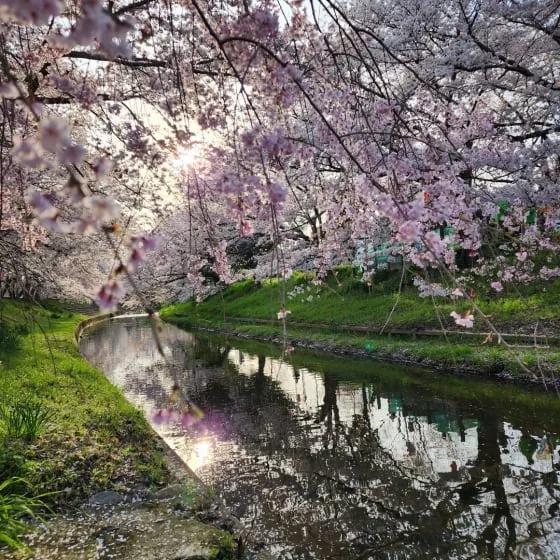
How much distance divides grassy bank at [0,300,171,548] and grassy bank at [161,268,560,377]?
7.20 ft

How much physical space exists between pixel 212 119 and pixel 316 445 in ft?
17.8

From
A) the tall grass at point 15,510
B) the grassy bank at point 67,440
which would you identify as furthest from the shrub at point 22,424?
the tall grass at point 15,510

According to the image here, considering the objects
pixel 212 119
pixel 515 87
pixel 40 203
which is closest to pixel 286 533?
pixel 212 119

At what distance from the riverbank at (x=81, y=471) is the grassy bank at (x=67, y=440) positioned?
1 centimetres

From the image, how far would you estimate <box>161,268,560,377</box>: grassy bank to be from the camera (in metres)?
10.3

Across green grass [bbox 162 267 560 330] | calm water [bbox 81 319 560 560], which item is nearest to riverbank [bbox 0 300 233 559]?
calm water [bbox 81 319 560 560]

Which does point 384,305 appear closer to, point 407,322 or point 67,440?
point 407,322

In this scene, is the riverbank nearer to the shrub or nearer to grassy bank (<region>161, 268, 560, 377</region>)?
the shrub

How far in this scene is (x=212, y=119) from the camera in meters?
3.81

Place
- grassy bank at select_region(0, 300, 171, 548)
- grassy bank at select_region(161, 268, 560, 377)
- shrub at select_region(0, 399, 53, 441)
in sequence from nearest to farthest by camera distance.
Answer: grassy bank at select_region(0, 300, 171, 548), shrub at select_region(0, 399, 53, 441), grassy bank at select_region(161, 268, 560, 377)

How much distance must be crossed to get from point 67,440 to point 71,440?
0.14 ft

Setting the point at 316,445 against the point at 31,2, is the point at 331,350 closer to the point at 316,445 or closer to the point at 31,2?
the point at 316,445

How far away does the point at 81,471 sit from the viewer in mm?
5215

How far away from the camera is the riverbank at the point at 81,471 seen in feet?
13.4
